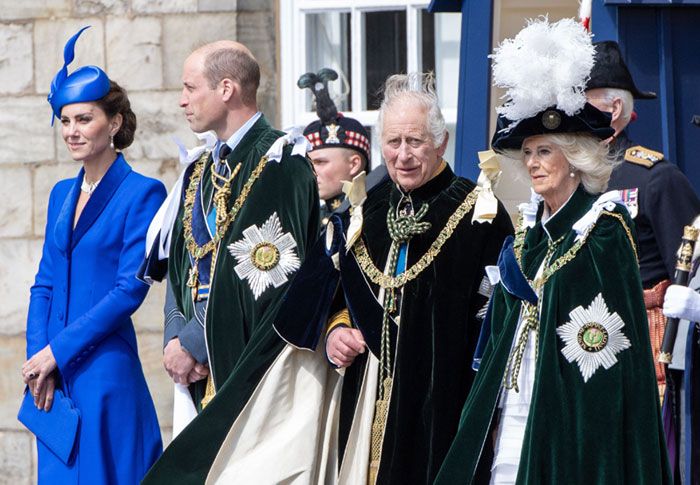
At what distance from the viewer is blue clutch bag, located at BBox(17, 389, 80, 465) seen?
6.33 m

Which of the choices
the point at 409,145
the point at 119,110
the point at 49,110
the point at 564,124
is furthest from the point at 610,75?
the point at 49,110

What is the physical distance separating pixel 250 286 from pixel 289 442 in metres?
0.63

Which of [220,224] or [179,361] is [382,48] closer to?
[220,224]

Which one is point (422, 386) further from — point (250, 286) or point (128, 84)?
point (128, 84)

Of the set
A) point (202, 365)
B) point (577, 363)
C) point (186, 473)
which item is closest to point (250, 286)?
point (202, 365)

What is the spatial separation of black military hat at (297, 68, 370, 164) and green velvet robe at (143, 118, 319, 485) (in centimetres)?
109

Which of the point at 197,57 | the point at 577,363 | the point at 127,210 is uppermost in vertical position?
the point at 197,57

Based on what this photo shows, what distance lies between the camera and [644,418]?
4723 mm

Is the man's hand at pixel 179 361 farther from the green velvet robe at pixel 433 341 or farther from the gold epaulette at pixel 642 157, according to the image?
the gold epaulette at pixel 642 157

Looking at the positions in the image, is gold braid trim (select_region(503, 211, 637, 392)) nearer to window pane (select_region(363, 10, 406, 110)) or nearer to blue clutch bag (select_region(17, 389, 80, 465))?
blue clutch bag (select_region(17, 389, 80, 465))

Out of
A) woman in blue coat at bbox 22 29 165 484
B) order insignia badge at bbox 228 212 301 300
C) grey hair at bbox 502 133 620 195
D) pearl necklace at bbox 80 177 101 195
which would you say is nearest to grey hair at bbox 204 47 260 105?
order insignia badge at bbox 228 212 301 300

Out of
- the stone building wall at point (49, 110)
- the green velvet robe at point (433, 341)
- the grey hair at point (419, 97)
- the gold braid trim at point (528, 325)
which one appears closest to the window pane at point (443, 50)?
the stone building wall at point (49, 110)

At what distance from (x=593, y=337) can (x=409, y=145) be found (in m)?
1.04

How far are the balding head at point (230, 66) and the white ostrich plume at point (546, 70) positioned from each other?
1383 mm
